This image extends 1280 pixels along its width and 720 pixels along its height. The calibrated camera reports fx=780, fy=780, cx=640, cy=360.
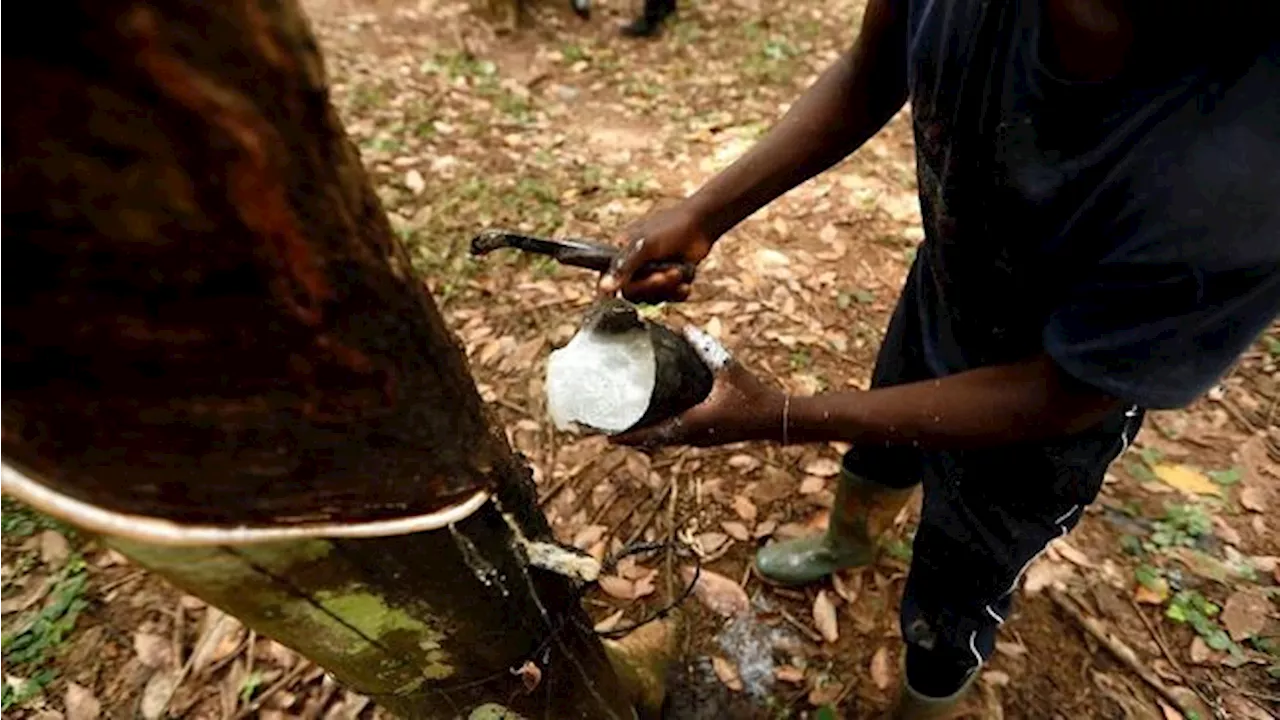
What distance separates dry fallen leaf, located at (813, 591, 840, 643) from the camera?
271 centimetres

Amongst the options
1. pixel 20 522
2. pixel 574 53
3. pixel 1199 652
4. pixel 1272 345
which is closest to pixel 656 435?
pixel 1199 652

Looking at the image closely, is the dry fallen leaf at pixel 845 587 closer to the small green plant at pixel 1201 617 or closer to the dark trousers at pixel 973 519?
the dark trousers at pixel 973 519

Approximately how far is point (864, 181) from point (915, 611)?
3.09 metres

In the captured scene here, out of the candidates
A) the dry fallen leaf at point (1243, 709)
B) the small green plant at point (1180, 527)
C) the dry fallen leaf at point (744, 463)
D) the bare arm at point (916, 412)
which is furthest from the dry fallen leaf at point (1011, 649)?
the bare arm at point (916, 412)

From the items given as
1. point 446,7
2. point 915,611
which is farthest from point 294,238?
point 446,7

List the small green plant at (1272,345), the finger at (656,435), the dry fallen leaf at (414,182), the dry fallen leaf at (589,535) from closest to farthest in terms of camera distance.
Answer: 1. the finger at (656,435)
2. the dry fallen leaf at (589,535)
3. the small green plant at (1272,345)
4. the dry fallen leaf at (414,182)

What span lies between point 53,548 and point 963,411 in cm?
295

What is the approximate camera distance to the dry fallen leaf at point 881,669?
8.54 ft

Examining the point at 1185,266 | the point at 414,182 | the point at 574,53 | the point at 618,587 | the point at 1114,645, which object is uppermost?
the point at 1185,266

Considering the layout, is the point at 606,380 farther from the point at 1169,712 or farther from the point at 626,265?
the point at 1169,712

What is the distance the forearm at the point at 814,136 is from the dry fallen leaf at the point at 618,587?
143 centimetres

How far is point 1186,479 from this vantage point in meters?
3.18

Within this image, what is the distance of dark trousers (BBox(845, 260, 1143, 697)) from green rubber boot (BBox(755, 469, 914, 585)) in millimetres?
281

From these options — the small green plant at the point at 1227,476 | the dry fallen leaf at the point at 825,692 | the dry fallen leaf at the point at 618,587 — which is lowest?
the dry fallen leaf at the point at 825,692
